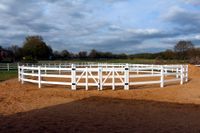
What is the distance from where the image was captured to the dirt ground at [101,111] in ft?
32.4

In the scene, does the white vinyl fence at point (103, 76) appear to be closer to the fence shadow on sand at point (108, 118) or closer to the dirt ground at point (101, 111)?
the dirt ground at point (101, 111)

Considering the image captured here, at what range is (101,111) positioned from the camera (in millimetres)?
13047

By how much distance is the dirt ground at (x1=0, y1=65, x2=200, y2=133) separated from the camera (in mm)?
9891

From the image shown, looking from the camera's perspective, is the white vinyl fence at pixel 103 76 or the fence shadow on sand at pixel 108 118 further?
the white vinyl fence at pixel 103 76

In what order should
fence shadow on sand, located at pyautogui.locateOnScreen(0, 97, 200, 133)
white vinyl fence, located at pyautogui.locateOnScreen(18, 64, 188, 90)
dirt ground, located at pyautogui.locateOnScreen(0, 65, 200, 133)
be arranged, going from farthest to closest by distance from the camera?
white vinyl fence, located at pyautogui.locateOnScreen(18, 64, 188, 90) < dirt ground, located at pyautogui.locateOnScreen(0, 65, 200, 133) < fence shadow on sand, located at pyautogui.locateOnScreen(0, 97, 200, 133)

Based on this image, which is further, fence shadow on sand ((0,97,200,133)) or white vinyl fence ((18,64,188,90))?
white vinyl fence ((18,64,188,90))

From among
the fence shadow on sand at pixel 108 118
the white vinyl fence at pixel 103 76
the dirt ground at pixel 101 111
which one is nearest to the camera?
the fence shadow on sand at pixel 108 118

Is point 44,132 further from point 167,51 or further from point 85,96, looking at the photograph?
point 167,51

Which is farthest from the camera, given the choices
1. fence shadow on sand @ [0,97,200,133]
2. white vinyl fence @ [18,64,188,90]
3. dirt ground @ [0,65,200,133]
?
white vinyl fence @ [18,64,188,90]

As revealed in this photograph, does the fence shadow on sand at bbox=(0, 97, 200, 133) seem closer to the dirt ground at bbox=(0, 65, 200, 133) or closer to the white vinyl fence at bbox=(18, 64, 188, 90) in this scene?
the dirt ground at bbox=(0, 65, 200, 133)

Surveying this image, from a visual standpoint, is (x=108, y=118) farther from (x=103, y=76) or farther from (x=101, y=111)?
(x=103, y=76)

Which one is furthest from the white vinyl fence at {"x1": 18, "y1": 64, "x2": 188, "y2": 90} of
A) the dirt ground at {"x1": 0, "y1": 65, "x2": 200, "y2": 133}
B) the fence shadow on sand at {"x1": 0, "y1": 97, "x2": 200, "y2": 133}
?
the fence shadow on sand at {"x1": 0, "y1": 97, "x2": 200, "y2": 133}

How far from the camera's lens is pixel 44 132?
9.21m

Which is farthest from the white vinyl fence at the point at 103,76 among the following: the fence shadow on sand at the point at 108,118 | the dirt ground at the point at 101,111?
the fence shadow on sand at the point at 108,118
